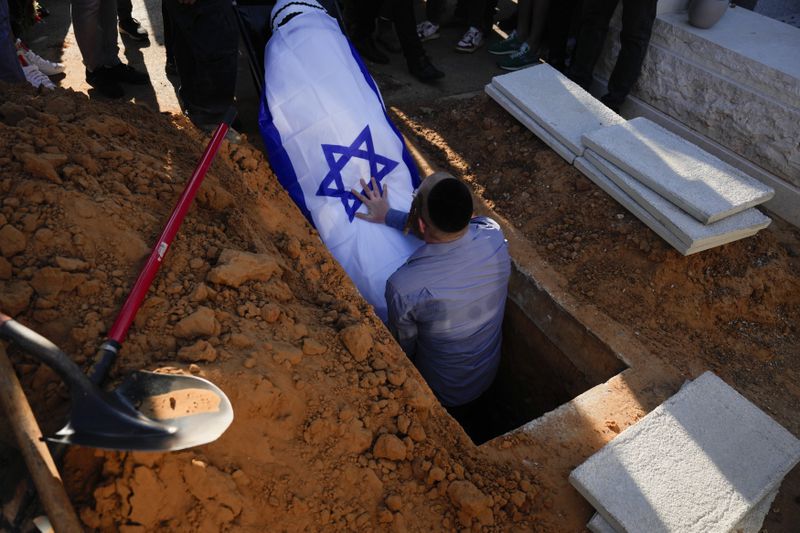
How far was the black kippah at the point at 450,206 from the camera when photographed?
2635 millimetres

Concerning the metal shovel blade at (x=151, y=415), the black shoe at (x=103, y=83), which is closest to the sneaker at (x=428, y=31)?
the black shoe at (x=103, y=83)

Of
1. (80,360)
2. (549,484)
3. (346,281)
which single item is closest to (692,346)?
(549,484)

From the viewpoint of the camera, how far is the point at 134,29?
5195 millimetres

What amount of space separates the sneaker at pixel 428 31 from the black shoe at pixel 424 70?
86 centimetres

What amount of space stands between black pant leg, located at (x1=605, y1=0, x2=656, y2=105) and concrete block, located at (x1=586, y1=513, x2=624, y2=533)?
3.41 metres

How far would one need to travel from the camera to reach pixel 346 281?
276 centimetres

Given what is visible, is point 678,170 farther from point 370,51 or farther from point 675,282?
point 370,51

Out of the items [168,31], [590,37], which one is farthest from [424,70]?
[168,31]

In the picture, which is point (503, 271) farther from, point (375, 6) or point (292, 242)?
point (375, 6)

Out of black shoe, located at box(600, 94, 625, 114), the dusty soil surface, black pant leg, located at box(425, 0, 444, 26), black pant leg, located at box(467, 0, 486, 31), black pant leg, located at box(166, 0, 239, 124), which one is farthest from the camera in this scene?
black pant leg, located at box(425, 0, 444, 26)

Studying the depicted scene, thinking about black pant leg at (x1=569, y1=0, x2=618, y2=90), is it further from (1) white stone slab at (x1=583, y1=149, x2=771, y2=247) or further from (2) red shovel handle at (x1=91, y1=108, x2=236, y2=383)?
(2) red shovel handle at (x1=91, y1=108, x2=236, y2=383)

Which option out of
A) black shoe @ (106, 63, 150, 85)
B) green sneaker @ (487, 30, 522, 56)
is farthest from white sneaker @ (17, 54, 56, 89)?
green sneaker @ (487, 30, 522, 56)

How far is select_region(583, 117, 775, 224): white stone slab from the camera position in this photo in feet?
10.8

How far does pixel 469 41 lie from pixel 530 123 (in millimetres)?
1982
